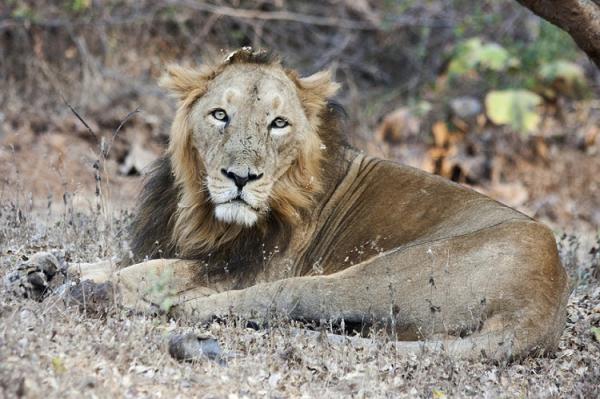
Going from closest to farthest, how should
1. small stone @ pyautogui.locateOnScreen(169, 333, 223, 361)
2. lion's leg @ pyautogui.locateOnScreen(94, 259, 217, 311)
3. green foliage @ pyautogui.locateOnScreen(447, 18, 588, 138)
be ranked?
small stone @ pyautogui.locateOnScreen(169, 333, 223, 361)
lion's leg @ pyautogui.locateOnScreen(94, 259, 217, 311)
green foliage @ pyautogui.locateOnScreen(447, 18, 588, 138)

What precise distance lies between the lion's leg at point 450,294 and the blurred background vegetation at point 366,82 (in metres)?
6.82

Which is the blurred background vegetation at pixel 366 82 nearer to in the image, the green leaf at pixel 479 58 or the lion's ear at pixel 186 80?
the green leaf at pixel 479 58

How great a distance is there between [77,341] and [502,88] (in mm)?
10527

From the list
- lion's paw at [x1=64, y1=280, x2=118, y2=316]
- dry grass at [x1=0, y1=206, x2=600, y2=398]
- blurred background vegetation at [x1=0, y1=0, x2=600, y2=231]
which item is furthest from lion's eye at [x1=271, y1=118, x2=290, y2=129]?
blurred background vegetation at [x1=0, y1=0, x2=600, y2=231]

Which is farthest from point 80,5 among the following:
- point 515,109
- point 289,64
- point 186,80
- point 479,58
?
point 186,80

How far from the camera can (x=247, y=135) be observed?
554 centimetres

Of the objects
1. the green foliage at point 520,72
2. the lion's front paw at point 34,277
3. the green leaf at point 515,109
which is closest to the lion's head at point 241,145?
the lion's front paw at point 34,277

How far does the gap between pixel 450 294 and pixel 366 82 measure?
10287 mm

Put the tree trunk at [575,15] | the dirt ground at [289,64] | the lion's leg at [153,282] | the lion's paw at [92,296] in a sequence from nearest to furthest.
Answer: the lion's paw at [92,296] → the lion's leg at [153,282] → the tree trunk at [575,15] → the dirt ground at [289,64]

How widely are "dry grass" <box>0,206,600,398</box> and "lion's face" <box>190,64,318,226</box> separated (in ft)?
2.53

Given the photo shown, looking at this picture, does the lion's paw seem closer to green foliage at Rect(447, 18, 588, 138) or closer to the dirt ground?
the dirt ground

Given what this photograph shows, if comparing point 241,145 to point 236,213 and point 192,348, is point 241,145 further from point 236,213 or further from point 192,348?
point 192,348

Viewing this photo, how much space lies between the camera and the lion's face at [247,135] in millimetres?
5438

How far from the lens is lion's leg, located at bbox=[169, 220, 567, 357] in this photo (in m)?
4.92
